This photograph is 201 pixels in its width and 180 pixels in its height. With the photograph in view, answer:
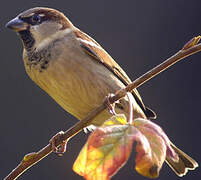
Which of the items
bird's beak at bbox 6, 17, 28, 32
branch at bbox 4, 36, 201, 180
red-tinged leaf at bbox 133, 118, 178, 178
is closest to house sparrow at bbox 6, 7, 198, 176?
bird's beak at bbox 6, 17, 28, 32

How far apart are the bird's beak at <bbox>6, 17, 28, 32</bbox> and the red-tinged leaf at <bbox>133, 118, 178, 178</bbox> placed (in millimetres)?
1104

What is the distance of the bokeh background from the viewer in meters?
3.29

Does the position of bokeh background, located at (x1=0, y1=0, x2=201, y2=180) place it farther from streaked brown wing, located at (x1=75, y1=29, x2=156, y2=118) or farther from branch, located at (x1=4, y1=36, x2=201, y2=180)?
branch, located at (x1=4, y1=36, x2=201, y2=180)

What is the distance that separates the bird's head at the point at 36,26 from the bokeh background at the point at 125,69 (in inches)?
55.0

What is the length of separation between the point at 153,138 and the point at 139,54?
2862 mm

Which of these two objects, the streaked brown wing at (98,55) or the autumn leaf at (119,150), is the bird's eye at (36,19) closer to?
the streaked brown wing at (98,55)

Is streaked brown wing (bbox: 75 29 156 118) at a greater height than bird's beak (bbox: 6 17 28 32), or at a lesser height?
lesser

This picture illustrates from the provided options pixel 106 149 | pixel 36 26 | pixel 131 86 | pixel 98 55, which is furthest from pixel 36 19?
pixel 106 149

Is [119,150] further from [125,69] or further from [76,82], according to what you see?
[125,69]

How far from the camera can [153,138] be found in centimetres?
71

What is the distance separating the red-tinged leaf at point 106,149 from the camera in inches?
26.4

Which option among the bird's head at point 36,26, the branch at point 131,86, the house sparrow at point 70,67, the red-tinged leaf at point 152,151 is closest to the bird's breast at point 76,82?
the house sparrow at point 70,67

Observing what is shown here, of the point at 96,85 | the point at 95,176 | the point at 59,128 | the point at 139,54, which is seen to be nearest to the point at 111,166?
the point at 95,176

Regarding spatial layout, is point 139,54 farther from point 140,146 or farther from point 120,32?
point 140,146
